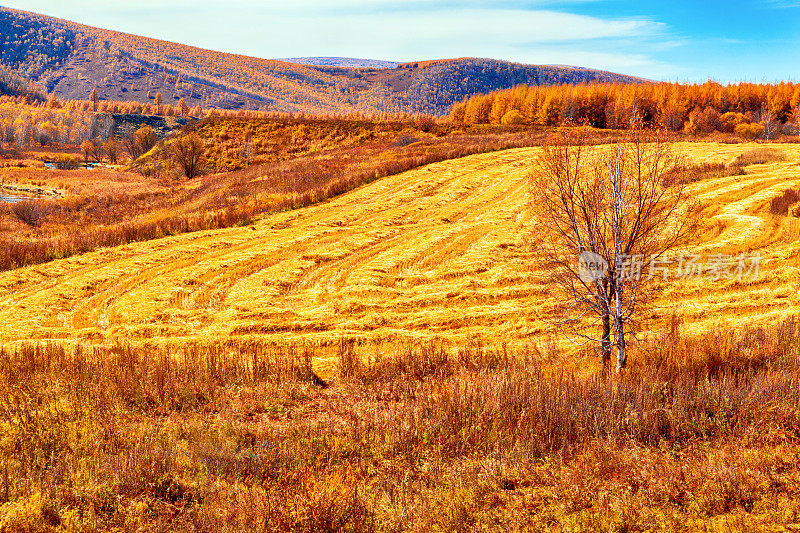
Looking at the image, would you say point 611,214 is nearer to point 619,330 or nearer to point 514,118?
point 619,330

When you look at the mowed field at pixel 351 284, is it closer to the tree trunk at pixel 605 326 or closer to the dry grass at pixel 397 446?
the tree trunk at pixel 605 326

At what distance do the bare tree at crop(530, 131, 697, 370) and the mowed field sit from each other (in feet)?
7.70

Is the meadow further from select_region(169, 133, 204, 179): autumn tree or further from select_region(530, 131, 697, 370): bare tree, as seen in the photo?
select_region(169, 133, 204, 179): autumn tree

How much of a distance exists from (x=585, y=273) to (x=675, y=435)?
139 inches

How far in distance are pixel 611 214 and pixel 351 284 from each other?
27.5 feet

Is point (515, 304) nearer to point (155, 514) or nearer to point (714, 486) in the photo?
point (714, 486)

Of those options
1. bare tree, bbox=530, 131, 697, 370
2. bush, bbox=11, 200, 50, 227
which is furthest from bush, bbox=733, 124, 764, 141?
bush, bbox=11, 200, 50, 227

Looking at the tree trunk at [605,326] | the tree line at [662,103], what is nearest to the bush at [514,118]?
the tree line at [662,103]

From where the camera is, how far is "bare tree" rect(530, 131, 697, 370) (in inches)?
326

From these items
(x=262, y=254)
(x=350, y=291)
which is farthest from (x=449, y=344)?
(x=262, y=254)

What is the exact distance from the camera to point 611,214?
854 cm

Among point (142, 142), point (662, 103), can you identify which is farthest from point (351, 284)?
point (662, 103)

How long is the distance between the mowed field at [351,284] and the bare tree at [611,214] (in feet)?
7.70

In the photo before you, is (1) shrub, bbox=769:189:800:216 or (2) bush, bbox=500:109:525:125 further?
(2) bush, bbox=500:109:525:125
